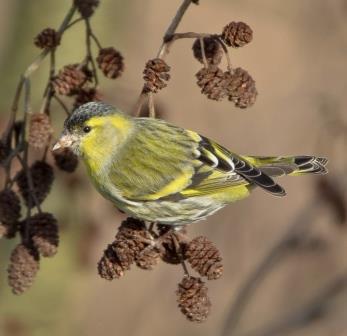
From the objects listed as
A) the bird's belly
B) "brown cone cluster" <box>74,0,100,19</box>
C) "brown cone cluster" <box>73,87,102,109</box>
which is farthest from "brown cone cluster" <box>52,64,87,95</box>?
the bird's belly

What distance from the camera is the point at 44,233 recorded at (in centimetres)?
286

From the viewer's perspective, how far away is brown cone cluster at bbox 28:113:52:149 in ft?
9.11

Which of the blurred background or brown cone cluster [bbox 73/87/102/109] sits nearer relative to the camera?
brown cone cluster [bbox 73/87/102/109]

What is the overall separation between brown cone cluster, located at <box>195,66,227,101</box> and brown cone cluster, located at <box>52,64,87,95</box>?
0.48 m

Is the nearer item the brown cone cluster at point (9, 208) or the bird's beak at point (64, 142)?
the brown cone cluster at point (9, 208)

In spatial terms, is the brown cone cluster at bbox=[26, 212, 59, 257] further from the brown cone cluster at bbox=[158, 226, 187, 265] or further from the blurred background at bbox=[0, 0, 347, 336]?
the blurred background at bbox=[0, 0, 347, 336]

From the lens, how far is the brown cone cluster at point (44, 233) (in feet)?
9.39

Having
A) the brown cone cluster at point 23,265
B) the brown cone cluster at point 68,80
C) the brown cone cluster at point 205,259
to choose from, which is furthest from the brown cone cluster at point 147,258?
the brown cone cluster at point 68,80

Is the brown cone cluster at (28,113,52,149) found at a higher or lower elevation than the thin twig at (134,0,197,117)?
lower

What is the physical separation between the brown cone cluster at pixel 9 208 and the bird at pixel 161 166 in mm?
317

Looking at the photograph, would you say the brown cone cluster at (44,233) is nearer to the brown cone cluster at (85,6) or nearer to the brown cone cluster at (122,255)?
the brown cone cluster at (122,255)

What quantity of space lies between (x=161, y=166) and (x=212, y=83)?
66cm

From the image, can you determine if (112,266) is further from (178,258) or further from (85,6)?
(85,6)

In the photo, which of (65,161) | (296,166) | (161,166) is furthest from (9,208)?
(296,166)
